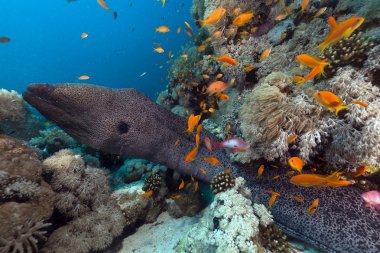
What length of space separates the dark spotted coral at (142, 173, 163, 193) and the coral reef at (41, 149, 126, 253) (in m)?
0.78

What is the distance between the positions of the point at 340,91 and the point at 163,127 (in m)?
3.43

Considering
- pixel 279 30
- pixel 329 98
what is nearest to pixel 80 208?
pixel 329 98

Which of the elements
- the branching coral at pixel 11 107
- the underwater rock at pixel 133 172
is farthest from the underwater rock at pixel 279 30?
the branching coral at pixel 11 107

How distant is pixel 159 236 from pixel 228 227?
2303 mm

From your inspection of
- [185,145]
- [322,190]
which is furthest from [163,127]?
[322,190]

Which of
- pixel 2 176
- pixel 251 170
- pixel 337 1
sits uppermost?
pixel 337 1

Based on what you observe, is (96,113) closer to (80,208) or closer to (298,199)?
(80,208)

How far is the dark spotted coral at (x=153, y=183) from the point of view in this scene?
5.34 m

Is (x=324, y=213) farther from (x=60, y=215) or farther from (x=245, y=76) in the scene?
(x=60, y=215)

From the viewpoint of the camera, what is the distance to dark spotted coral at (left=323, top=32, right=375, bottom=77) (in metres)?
3.70

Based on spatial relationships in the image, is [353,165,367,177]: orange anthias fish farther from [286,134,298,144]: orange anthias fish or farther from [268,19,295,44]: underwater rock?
[268,19,295,44]: underwater rock

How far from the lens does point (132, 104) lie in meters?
5.05

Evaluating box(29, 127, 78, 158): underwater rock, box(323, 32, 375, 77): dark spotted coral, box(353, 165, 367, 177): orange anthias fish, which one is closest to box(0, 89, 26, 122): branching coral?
box(29, 127, 78, 158): underwater rock

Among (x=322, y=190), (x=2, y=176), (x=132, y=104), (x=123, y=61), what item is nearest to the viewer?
(x=2, y=176)
